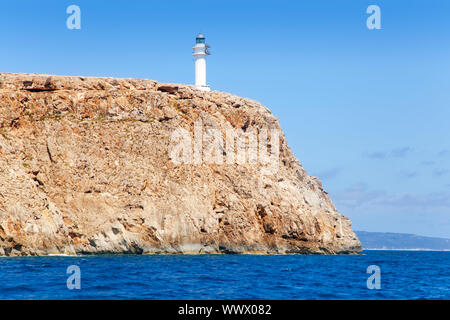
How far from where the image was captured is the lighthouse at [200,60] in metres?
94.2

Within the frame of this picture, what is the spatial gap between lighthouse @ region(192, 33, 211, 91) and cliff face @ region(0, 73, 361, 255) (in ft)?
24.5

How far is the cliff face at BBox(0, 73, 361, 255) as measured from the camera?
7025cm

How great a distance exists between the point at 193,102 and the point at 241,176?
1221 cm

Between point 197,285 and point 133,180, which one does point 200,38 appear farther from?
point 197,285

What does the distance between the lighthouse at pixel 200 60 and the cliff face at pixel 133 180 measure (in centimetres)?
745

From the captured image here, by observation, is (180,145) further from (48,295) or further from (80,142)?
(48,295)

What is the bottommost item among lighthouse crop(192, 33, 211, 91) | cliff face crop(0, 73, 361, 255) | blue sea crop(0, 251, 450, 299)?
blue sea crop(0, 251, 450, 299)

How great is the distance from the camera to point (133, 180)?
75938mm

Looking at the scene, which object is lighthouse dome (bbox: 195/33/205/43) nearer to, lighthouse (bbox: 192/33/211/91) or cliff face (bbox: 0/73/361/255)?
lighthouse (bbox: 192/33/211/91)

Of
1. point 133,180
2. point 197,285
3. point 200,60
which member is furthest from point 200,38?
point 197,285

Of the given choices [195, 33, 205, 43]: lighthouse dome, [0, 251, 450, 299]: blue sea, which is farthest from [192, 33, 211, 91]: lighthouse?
[0, 251, 450, 299]: blue sea

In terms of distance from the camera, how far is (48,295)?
2856cm

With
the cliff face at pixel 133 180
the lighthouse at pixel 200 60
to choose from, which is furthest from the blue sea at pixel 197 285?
the lighthouse at pixel 200 60
